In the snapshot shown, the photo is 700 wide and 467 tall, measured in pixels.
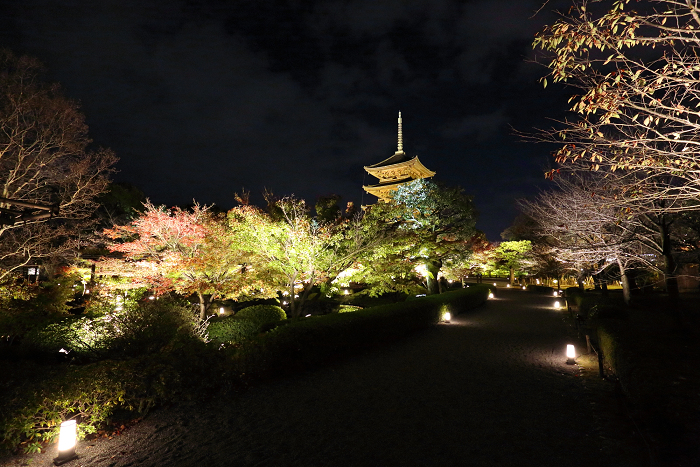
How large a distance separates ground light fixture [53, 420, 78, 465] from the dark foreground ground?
0.11 meters

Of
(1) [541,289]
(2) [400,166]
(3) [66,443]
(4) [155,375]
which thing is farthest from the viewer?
(2) [400,166]


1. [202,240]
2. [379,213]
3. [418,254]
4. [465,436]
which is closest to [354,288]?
[418,254]

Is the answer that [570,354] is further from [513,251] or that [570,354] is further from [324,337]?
[513,251]

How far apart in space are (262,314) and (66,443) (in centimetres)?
743

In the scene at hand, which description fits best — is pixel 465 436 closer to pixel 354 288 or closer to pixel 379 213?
pixel 379 213

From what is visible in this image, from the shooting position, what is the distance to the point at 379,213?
497 inches

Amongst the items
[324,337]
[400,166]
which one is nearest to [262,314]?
[324,337]

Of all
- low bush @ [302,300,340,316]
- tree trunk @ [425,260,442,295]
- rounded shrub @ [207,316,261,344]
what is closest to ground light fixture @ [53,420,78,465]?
rounded shrub @ [207,316,261,344]

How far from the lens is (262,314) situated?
37.5 feet

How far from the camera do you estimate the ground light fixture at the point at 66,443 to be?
3969 mm

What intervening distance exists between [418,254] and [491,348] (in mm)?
9377

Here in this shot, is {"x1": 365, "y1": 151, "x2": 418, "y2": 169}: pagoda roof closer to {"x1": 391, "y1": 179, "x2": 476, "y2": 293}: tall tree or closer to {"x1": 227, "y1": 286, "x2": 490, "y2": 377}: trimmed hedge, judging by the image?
{"x1": 391, "y1": 179, "x2": 476, "y2": 293}: tall tree

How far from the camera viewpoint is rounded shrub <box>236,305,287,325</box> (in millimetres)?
11148

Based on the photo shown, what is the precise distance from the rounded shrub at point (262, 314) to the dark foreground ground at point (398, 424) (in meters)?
4.41
